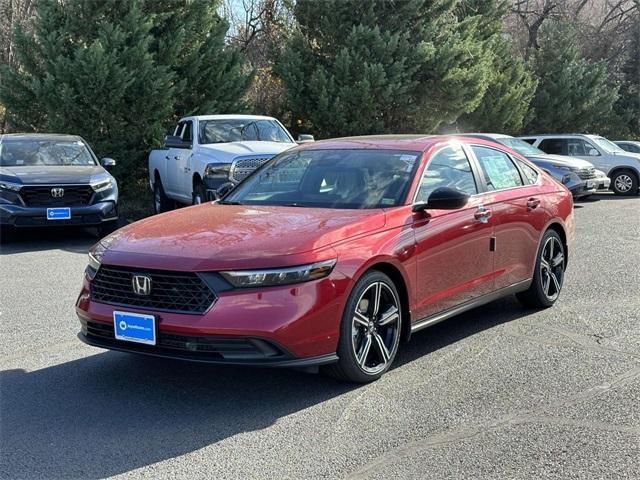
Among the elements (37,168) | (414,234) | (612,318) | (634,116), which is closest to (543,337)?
(612,318)

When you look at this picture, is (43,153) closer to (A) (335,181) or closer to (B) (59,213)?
(B) (59,213)

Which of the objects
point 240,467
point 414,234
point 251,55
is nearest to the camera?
point 240,467

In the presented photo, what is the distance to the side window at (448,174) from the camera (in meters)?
5.54

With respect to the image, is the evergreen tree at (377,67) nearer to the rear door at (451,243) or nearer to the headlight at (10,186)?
the headlight at (10,186)

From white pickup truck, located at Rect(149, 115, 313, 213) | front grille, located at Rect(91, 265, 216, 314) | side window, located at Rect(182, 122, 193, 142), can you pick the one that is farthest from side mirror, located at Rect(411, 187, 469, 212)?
side window, located at Rect(182, 122, 193, 142)

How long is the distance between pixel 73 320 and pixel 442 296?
3240 millimetres

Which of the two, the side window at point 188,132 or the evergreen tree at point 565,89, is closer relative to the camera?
the side window at point 188,132

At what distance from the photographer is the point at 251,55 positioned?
24812mm

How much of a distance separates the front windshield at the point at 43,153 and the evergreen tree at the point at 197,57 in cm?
442

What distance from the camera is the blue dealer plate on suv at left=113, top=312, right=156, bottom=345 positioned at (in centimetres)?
436

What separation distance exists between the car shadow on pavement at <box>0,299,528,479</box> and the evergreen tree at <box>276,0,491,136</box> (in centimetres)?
1384

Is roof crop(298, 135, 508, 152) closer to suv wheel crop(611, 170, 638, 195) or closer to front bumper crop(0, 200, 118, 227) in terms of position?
front bumper crop(0, 200, 118, 227)

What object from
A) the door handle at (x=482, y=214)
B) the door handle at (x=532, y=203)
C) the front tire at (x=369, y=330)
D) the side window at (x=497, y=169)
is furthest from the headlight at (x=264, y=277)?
the door handle at (x=532, y=203)

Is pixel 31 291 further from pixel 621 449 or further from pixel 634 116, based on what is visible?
pixel 634 116
